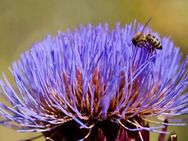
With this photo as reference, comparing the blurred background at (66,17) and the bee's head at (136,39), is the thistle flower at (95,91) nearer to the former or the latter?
the bee's head at (136,39)

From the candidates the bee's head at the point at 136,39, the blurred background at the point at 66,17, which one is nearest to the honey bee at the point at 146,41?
the bee's head at the point at 136,39

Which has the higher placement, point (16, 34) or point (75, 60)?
point (16, 34)

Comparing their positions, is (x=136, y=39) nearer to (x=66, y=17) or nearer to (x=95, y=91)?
(x=95, y=91)

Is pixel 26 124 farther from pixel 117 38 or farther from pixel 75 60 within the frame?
pixel 117 38

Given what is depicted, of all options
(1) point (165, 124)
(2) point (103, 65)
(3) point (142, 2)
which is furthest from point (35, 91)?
(3) point (142, 2)

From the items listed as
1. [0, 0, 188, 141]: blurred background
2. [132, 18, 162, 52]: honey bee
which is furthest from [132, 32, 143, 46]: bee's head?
[0, 0, 188, 141]: blurred background

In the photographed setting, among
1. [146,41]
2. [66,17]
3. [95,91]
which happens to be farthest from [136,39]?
[66,17]

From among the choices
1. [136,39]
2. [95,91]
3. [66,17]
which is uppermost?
[66,17]
